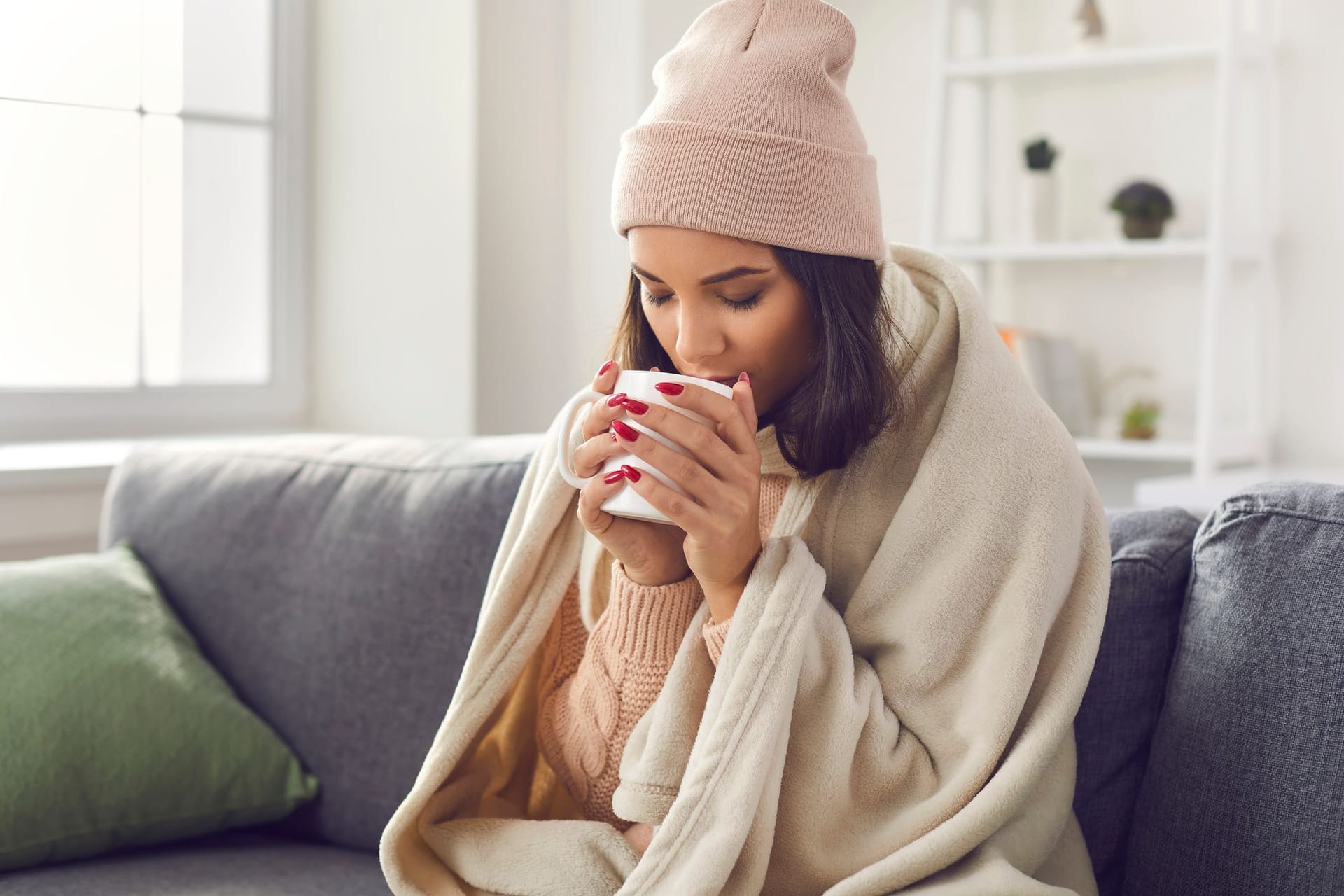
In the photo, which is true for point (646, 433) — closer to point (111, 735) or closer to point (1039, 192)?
point (111, 735)

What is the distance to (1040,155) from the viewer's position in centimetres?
284

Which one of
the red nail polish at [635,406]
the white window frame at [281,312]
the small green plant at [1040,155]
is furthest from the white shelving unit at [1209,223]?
the red nail polish at [635,406]

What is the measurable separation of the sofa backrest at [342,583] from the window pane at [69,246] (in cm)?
87

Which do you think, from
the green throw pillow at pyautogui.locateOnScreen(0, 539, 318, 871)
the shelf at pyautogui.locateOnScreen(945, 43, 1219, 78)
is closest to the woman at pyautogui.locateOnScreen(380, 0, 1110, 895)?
the green throw pillow at pyautogui.locateOnScreen(0, 539, 318, 871)

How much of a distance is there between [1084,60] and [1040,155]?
23 cm

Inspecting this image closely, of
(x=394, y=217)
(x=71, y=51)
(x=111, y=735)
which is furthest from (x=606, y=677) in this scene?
(x=71, y=51)

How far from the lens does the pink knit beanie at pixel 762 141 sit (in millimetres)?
1046

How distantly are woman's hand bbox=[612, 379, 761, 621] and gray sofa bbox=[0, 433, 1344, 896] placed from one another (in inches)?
17.5

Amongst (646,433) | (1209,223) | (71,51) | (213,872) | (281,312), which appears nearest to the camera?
(646,433)

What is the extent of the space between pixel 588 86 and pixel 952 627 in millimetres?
1942

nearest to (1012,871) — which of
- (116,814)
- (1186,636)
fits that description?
(1186,636)

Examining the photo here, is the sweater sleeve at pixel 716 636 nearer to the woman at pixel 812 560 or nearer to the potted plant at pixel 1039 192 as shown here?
the woman at pixel 812 560

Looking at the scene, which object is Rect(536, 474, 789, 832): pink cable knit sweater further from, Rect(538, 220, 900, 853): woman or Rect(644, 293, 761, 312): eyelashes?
Rect(644, 293, 761, 312): eyelashes

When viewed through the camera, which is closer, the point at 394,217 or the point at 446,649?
the point at 446,649
